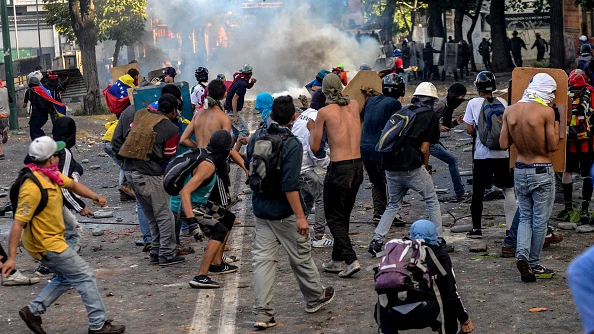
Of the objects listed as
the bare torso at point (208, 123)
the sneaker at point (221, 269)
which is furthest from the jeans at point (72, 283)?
the bare torso at point (208, 123)

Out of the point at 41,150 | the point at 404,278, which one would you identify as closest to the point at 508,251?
the point at 404,278

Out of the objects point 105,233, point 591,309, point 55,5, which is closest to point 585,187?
point 105,233

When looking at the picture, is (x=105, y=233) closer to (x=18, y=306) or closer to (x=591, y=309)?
(x=18, y=306)

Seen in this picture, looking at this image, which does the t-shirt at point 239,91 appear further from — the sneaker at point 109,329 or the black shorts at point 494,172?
the sneaker at point 109,329

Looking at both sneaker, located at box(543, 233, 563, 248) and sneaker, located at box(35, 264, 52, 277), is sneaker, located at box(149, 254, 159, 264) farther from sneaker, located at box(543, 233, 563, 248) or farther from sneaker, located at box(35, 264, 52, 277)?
sneaker, located at box(543, 233, 563, 248)

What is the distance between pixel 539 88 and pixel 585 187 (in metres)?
2.64

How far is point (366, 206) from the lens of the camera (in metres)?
12.0

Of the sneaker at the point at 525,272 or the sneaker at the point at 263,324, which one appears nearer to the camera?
the sneaker at the point at 263,324

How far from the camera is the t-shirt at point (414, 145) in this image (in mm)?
8562

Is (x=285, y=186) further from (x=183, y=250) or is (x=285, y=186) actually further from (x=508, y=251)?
(x=183, y=250)

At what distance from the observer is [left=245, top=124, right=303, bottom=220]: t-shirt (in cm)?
674

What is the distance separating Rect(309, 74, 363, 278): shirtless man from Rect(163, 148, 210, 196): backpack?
101 cm

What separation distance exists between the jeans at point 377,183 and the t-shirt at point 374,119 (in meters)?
0.20

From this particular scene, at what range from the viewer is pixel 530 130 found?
24.9 feet
